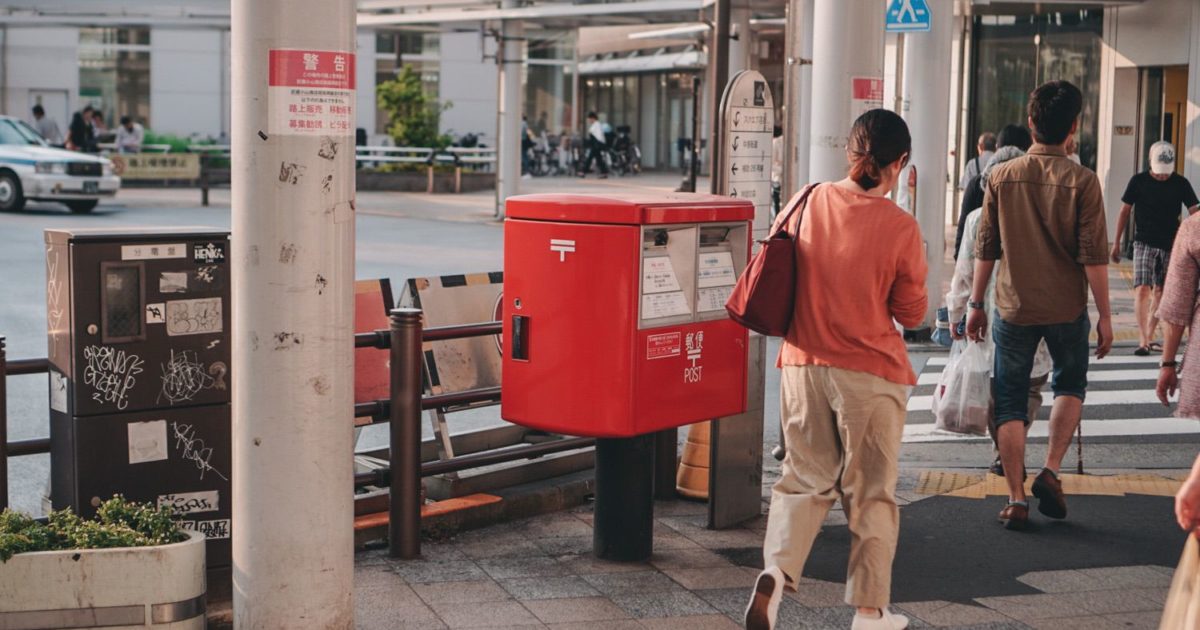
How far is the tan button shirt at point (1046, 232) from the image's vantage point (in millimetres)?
6387

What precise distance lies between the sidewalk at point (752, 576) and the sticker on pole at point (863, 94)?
2104mm

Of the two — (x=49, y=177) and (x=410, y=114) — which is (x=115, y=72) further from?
(x=49, y=177)

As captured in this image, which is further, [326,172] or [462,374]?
[462,374]

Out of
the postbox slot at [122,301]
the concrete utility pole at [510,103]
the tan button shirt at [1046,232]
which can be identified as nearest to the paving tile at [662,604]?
the postbox slot at [122,301]

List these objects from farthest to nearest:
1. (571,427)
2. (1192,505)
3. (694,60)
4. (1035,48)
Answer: (694,60), (1035,48), (571,427), (1192,505)

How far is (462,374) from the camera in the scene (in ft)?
22.8

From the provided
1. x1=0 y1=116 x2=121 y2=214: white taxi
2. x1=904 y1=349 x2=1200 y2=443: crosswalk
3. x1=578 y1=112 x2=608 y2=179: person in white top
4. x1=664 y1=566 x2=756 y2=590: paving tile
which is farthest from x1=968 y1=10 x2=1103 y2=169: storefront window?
x1=664 y1=566 x2=756 y2=590: paving tile

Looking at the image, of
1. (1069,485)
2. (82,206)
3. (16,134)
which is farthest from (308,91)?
(16,134)

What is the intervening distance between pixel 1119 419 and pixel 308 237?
694 cm

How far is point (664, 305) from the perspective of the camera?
18.3 feet

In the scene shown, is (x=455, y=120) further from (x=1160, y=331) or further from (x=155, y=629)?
(x=155, y=629)

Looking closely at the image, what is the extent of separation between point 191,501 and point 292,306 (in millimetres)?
1201

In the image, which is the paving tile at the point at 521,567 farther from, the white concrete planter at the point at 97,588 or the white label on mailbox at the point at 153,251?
the white label on mailbox at the point at 153,251

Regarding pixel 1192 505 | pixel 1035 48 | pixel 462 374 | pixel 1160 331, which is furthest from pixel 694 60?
pixel 1192 505
